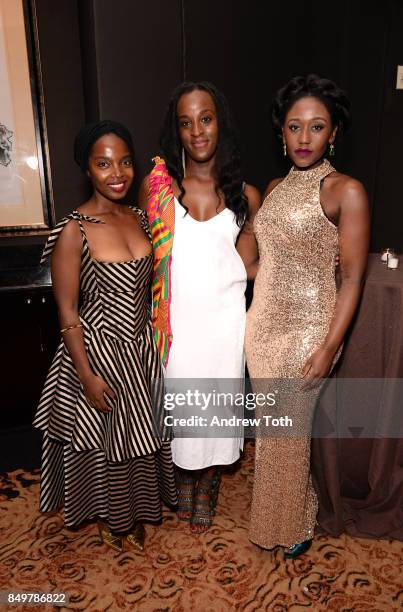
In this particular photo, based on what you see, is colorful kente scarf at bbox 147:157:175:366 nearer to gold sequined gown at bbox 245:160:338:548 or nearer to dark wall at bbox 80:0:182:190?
gold sequined gown at bbox 245:160:338:548

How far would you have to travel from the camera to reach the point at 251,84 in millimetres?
2832

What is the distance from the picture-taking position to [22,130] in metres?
2.77

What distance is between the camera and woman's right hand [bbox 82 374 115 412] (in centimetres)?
171

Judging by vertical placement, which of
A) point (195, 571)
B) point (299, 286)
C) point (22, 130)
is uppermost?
point (22, 130)

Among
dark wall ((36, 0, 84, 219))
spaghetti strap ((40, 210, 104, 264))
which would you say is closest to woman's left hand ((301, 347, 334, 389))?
spaghetti strap ((40, 210, 104, 264))

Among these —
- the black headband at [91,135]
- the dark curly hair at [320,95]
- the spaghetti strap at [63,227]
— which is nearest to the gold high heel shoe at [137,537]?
the spaghetti strap at [63,227]

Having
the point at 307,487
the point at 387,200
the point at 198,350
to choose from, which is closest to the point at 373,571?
the point at 307,487

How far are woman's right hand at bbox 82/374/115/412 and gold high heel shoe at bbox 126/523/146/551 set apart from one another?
62 centimetres

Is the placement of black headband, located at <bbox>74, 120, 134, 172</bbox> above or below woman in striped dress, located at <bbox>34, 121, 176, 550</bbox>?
above

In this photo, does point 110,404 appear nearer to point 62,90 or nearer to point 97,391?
point 97,391

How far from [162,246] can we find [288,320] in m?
0.54

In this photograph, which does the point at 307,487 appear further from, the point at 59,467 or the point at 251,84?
the point at 251,84

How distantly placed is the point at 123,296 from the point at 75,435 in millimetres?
535

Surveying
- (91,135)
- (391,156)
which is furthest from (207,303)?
(391,156)
